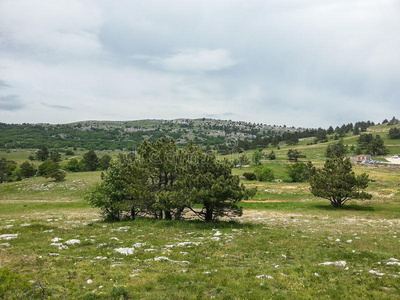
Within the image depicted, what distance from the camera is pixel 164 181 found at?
30344 mm

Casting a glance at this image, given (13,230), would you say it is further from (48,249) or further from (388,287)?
(388,287)

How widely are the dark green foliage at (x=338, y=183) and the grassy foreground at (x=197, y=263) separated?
18440 mm

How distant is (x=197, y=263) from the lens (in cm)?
1381

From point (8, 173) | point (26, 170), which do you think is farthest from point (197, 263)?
point (8, 173)

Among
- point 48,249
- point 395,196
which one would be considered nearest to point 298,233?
point 48,249

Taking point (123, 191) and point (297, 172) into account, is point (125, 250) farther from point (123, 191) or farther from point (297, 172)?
point (297, 172)

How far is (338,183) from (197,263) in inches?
1454

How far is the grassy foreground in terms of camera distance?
9.79 m

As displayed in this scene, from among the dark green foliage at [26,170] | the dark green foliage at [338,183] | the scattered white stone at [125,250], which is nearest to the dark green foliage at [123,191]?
the scattered white stone at [125,250]

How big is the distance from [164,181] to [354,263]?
20974 mm

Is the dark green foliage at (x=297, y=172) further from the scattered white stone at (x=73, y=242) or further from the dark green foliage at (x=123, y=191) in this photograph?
the scattered white stone at (x=73, y=242)

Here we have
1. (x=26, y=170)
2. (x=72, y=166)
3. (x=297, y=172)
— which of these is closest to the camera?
(x=297, y=172)

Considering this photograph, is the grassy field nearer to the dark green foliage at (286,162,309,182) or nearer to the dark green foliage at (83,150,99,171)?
the dark green foliage at (286,162,309,182)

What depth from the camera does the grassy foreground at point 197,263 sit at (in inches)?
385
